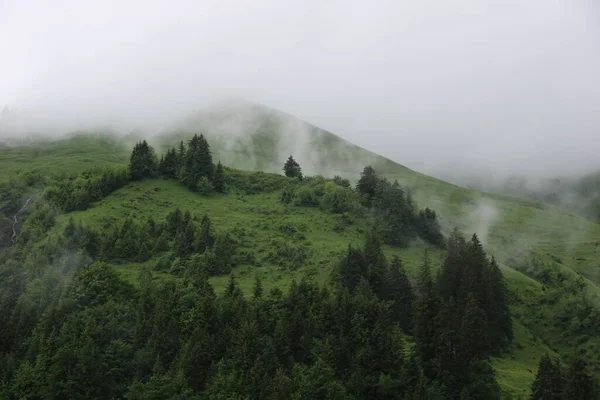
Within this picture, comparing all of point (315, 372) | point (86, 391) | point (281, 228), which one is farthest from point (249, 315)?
point (281, 228)

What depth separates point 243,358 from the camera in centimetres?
6169

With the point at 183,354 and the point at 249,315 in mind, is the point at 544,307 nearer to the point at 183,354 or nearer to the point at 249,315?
the point at 249,315

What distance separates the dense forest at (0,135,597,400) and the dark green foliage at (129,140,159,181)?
32348mm

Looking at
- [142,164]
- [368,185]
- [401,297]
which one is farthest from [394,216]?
[142,164]

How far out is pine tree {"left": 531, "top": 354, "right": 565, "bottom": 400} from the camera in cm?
5459

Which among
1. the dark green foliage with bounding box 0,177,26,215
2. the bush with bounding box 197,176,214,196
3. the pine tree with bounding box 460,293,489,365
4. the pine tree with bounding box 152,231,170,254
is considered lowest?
the dark green foliage with bounding box 0,177,26,215

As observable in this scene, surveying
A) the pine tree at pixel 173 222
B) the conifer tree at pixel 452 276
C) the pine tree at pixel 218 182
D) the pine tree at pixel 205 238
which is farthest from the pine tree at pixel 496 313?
the pine tree at pixel 218 182

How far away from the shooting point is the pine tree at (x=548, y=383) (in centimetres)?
5459

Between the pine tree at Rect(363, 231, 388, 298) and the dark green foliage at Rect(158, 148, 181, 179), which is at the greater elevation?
the dark green foliage at Rect(158, 148, 181, 179)

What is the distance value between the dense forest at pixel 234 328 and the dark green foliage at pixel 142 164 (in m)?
32.3

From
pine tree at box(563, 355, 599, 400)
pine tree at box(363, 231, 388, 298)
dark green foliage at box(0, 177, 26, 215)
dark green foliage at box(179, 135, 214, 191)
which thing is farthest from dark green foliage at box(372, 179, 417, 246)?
dark green foliage at box(0, 177, 26, 215)

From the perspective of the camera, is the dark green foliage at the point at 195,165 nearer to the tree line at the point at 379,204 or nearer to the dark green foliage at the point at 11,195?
the tree line at the point at 379,204

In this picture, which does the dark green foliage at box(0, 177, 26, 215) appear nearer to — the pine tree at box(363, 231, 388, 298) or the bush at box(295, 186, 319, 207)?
the bush at box(295, 186, 319, 207)

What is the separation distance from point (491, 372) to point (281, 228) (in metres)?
57.1
